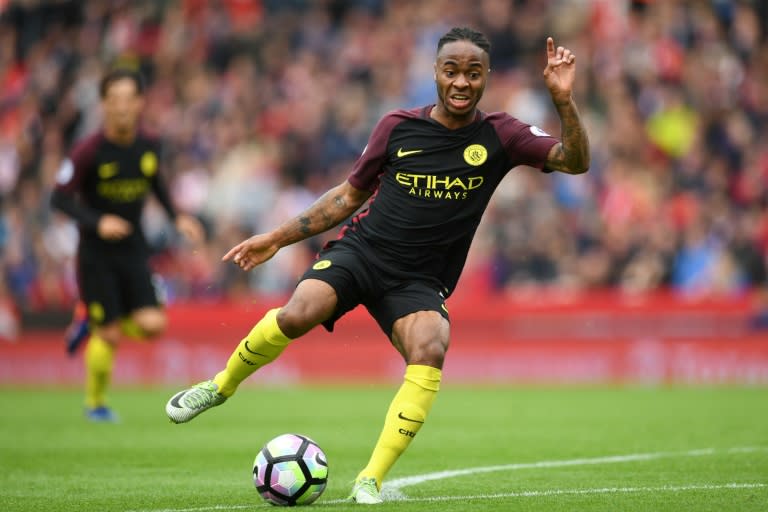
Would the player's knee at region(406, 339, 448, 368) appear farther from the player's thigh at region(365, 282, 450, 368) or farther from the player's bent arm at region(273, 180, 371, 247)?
the player's bent arm at region(273, 180, 371, 247)

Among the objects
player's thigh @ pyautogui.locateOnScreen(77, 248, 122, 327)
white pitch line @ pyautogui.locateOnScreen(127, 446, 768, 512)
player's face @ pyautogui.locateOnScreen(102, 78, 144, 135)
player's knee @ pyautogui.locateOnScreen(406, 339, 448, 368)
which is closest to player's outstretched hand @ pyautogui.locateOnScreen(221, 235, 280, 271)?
player's knee @ pyautogui.locateOnScreen(406, 339, 448, 368)

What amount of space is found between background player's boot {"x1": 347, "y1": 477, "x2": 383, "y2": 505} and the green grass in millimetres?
90

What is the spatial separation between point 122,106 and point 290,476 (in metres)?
6.26

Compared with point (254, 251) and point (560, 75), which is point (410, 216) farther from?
point (560, 75)

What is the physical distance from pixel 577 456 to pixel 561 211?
997cm

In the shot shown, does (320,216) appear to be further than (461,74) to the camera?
Yes

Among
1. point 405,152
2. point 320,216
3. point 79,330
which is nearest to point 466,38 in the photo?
point 405,152

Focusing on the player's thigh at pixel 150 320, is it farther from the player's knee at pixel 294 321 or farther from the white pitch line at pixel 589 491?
the white pitch line at pixel 589 491

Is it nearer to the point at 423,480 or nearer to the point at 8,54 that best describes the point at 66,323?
the point at 8,54

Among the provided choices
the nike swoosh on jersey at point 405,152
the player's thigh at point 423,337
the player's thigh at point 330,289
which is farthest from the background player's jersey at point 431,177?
the player's thigh at point 423,337

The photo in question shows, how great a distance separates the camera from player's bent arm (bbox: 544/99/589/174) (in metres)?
7.21

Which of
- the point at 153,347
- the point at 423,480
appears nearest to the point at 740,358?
the point at 153,347

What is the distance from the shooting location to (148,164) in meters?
12.7

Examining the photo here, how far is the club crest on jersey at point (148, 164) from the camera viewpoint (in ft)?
41.5
